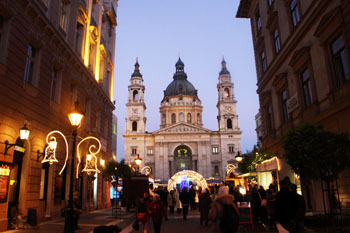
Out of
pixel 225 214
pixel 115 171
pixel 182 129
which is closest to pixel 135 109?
pixel 182 129

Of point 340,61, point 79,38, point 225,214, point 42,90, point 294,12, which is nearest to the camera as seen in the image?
point 225,214

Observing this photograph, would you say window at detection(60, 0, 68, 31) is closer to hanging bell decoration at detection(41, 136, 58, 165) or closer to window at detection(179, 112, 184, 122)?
hanging bell decoration at detection(41, 136, 58, 165)

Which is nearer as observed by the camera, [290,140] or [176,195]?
[290,140]

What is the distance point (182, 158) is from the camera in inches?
3194

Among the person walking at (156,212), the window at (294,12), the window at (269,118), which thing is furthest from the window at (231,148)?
the person walking at (156,212)

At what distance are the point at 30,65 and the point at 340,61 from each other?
45.4 feet

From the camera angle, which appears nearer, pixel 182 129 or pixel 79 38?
pixel 79 38

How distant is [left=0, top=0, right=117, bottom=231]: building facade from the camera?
11.3 m

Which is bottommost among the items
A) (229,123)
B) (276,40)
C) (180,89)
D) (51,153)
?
(51,153)

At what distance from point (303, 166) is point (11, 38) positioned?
12167 millimetres

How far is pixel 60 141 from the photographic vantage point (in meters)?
16.5

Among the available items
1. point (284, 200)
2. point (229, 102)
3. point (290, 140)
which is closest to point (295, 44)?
point (290, 140)

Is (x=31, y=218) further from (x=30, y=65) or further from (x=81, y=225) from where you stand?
(x=30, y=65)

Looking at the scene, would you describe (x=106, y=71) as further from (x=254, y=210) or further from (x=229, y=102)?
(x=229, y=102)
